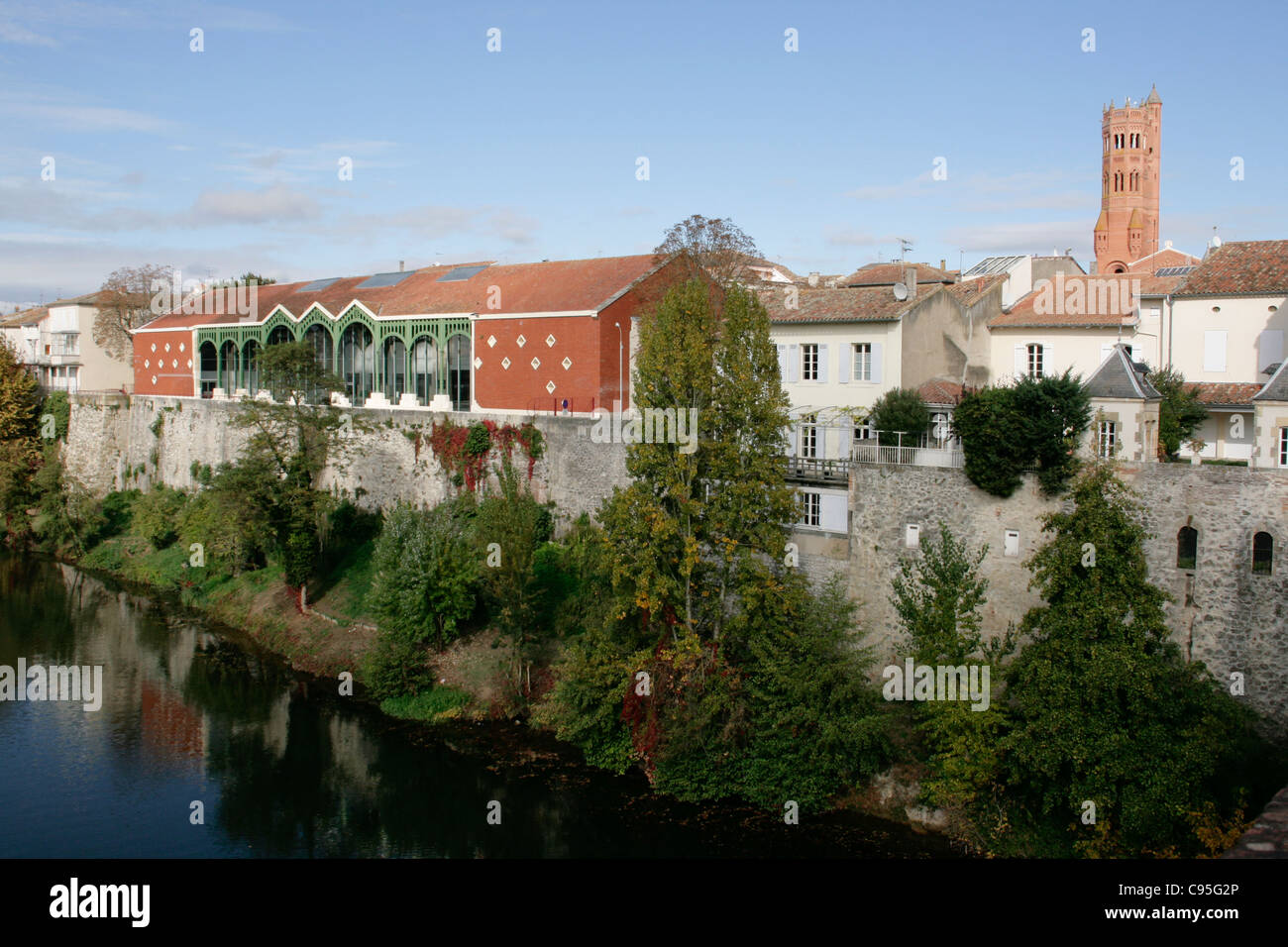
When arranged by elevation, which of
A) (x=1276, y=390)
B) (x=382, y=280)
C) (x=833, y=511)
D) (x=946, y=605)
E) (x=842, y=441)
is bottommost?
(x=946, y=605)

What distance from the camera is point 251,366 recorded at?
4900 centimetres

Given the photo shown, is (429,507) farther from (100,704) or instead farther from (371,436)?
(100,704)

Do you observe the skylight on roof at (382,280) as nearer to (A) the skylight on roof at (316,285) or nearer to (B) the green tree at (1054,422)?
(A) the skylight on roof at (316,285)

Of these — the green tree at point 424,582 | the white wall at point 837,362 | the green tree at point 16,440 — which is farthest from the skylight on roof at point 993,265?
the green tree at point 16,440

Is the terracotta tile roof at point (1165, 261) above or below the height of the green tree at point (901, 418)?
above

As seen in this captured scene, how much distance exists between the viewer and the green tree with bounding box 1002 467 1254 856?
51.5 ft

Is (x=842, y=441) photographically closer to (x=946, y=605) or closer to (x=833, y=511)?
(x=833, y=511)

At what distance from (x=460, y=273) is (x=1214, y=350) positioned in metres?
29.5

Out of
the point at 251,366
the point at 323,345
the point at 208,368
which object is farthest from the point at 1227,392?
the point at 208,368

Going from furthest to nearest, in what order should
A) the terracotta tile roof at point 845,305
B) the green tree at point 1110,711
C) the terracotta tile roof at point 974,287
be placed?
1. the terracotta tile roof at point 974,287
2. the terracotta tile roof at point 845,305
3. the green tree at point 1110,711

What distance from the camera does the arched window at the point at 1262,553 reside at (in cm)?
1756

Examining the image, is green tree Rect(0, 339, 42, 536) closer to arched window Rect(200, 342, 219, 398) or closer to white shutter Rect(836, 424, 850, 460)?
arched window Rect(200, 342, 219, 398)

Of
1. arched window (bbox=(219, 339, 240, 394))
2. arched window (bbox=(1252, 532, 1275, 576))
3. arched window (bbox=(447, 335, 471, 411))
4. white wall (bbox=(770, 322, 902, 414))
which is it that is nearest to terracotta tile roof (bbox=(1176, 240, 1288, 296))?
white wall (bbox=(770, 322, 902, 414))

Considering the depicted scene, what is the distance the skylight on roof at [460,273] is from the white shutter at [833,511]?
79.3 feet
